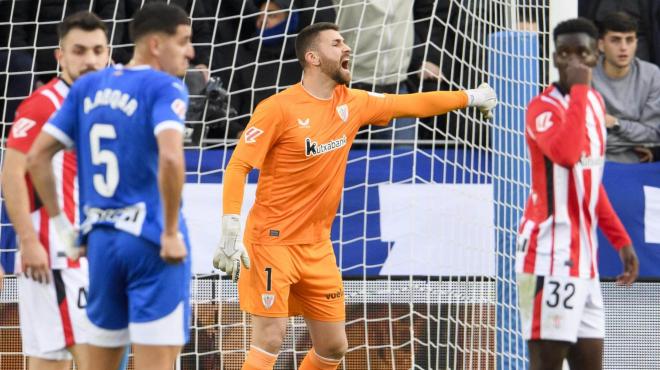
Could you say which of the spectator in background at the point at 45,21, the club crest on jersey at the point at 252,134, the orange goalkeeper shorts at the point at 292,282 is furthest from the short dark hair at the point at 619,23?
the spectator in background at the point at 45,21

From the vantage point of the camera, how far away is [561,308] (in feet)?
16.3

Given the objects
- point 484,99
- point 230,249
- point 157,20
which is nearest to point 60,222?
point 157,20

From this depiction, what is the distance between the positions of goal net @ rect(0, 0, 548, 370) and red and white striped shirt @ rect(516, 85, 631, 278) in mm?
1690

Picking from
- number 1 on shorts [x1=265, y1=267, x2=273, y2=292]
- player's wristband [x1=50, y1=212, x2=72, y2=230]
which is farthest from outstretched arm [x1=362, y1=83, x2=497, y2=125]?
player's wristband [x1=50, y1=212, x2=72, y2=230]

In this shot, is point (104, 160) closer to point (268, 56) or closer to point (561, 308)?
point (561, 308)

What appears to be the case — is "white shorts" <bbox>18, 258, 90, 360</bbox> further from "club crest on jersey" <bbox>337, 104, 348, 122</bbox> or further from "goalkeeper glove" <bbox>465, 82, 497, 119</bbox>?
"goalkeeper glove" <bbox>465, 82, 497, 119</bbox>

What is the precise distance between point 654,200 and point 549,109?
257 cm

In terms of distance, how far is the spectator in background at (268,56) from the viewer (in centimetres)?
815

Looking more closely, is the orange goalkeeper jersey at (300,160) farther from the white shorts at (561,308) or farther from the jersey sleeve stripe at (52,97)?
the white shorts at (561,308)

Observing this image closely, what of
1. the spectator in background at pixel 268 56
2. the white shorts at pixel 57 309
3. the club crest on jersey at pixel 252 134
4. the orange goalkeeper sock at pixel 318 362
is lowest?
the orange goalkeeper sock at pixel 318 362

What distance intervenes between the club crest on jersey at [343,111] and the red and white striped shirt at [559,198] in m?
1.70

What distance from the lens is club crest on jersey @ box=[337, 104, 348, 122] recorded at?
6.66m

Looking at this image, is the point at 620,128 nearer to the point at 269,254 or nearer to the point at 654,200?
the point at 654,200

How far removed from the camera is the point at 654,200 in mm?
7371
